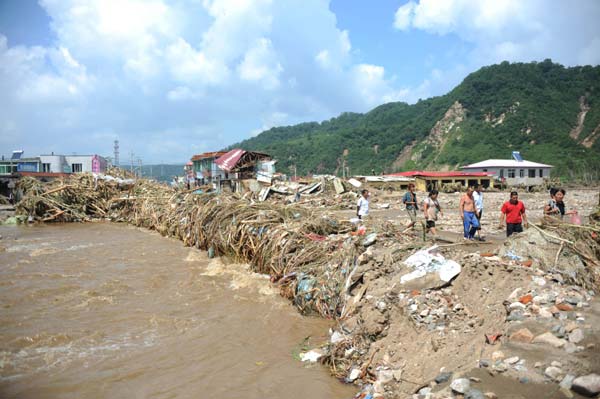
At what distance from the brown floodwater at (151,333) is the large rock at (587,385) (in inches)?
92.2

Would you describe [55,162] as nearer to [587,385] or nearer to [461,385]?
[461,385]

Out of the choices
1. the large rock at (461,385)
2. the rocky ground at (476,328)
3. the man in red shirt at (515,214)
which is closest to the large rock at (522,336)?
the rocky ground at (476,328)

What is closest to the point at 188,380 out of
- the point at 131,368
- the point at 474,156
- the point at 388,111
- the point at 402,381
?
the point at 131,368

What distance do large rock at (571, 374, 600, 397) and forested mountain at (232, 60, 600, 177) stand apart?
56095 mm

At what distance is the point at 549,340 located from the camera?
3.84 meters

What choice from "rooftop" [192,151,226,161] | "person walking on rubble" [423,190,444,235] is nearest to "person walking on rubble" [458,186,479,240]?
Result: "person walking on rubble" [423,190,444,235]

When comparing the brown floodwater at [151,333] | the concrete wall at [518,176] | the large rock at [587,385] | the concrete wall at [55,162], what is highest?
the concrete wall at [55,162]

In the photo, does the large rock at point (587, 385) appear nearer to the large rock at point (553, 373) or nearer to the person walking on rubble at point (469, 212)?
the large rock at point (553, 373)

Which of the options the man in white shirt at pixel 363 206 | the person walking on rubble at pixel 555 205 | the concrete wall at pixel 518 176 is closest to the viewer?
the person walking on rubble at pixel 555 205

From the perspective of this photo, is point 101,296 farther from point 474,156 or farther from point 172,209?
point 474,156

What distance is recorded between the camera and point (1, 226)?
812 inches

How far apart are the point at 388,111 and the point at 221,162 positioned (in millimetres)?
96813

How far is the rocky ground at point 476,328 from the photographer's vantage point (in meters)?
3.51

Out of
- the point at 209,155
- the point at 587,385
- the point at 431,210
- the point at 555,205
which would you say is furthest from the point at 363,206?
the point at 209,155
